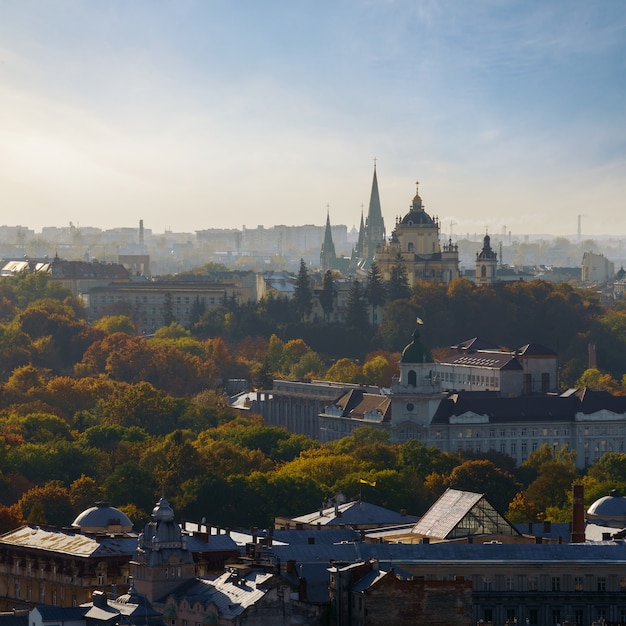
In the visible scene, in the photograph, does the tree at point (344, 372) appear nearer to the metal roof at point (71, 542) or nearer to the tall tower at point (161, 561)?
the metal roof at point (71, 542)

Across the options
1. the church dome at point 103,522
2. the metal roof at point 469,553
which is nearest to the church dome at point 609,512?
the metal roof at point 469,553

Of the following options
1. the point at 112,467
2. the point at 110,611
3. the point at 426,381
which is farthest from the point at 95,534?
the point at 426,381

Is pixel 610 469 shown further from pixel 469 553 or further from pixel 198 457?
pixel 469 553

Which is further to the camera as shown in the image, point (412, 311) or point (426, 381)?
point (412, 311)

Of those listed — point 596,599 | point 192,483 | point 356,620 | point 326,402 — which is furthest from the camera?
point 326,402

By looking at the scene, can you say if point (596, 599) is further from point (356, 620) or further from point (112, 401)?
point (112, 401)

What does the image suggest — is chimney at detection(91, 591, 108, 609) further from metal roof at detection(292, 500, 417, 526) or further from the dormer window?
the dormer window

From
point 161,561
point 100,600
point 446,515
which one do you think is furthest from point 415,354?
→ point 100,600
